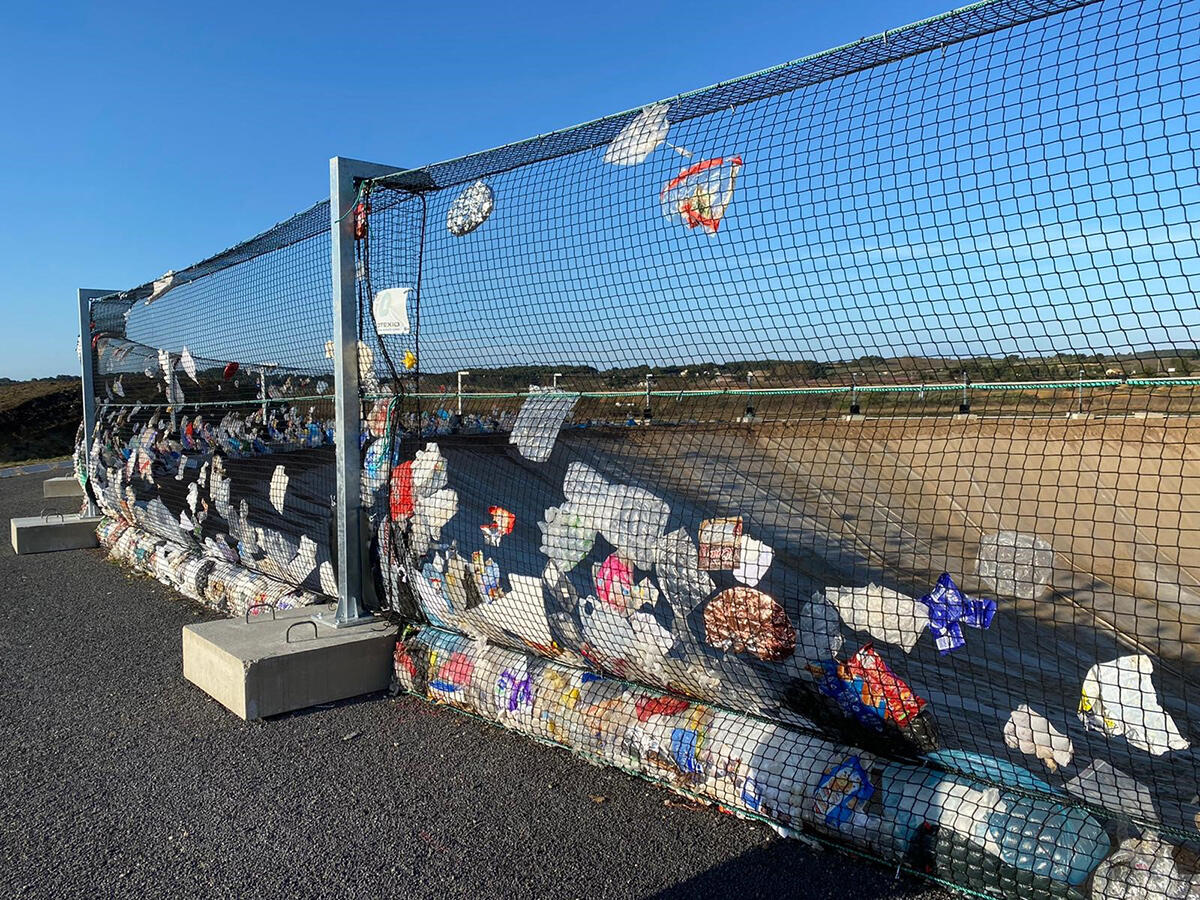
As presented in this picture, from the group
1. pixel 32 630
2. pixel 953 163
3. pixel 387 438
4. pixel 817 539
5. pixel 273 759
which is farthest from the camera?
pixel 817 539

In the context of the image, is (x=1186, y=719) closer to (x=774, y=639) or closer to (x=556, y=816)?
(x=774, y=639)

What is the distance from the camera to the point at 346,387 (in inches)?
188

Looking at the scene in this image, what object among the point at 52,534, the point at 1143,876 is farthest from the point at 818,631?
the point at 52,534

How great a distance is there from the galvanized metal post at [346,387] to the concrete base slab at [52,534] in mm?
5651

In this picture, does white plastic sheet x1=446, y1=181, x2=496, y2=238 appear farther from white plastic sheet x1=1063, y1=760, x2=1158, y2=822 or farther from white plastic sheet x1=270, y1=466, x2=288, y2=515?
white plastic sheet x1=1063, y1=760, x2=1158, y2=822

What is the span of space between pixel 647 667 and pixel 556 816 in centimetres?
65

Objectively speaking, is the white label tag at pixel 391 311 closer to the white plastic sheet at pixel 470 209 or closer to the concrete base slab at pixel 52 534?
the white plastic sheet at pixel 470 209

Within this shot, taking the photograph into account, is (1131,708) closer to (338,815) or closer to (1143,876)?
(1143,876)

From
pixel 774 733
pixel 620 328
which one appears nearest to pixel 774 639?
pixel 774 733

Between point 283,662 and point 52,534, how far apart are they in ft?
20.0

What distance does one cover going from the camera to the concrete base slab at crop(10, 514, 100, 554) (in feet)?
28.6

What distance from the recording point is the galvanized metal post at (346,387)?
4.71 meters

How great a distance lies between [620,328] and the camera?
139 inches

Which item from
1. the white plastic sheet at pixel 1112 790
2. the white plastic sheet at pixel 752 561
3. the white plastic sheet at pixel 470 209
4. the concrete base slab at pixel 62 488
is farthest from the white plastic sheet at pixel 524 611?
the concrete base slab at pixel 62 488
